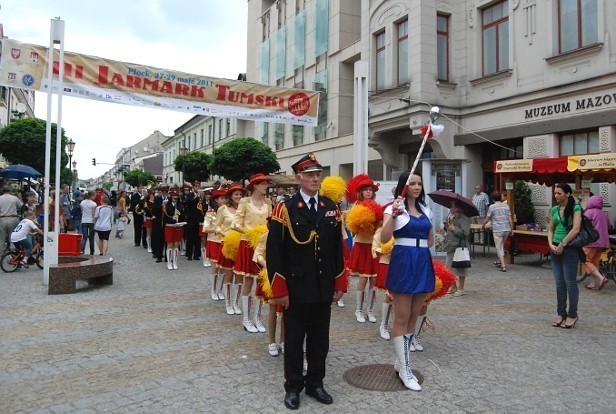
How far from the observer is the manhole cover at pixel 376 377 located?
4.41 meters

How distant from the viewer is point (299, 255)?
4027mm

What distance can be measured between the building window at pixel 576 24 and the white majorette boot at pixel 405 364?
41.0 ft

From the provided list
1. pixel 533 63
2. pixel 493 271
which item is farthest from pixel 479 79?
pixel 493 271

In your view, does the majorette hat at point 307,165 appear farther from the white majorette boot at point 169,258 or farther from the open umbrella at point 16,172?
the open umbrella at point 16,172

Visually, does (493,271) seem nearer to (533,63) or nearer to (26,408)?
(533,63)

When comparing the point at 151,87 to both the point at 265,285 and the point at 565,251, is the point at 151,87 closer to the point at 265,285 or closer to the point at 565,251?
the point at 265,285

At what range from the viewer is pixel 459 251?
28.5ft

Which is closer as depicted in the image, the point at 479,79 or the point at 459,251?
the point at 459,251

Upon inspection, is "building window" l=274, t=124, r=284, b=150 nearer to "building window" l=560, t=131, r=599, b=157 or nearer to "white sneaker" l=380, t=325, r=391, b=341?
"building window" l=560, t=131, r=599, b=157

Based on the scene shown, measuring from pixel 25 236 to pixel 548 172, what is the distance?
41.5 feet

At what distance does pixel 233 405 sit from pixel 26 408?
1.67 m

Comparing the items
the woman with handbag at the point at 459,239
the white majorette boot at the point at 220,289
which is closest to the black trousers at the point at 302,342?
the white majorette boot at the point at 220,289

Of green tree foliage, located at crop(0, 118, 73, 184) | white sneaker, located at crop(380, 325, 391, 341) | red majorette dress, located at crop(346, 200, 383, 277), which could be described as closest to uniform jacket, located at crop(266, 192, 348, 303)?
white sneaker, located at crop(380, 325, 391, 341)

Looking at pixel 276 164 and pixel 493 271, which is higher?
pixel 276 164
